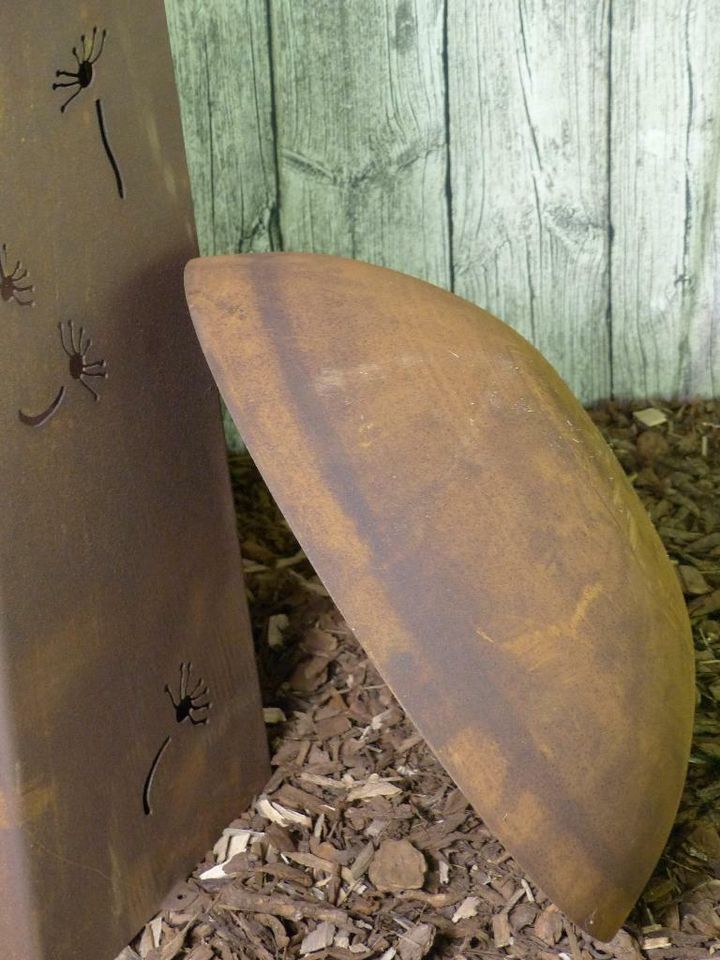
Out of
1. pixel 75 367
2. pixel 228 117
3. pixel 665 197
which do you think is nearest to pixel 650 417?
pixel 665 197

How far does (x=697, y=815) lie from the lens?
1.79 meters

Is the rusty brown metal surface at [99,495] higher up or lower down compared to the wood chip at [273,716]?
higher up

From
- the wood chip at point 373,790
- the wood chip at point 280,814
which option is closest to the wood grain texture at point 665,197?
the wood chip at point 373,790

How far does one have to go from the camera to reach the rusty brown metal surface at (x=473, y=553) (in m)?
1.33

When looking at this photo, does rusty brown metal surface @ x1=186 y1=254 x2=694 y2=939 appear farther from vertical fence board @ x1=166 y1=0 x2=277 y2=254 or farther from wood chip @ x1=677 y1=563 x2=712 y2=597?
vertical fence board @ x1=166 y1=0 x2=277 y2=254

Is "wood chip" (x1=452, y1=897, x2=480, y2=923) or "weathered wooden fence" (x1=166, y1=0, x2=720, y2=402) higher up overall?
"weathered wooden fence" (x1=166, y1=0, x2=720, y2=402)

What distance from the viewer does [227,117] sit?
2.40 m

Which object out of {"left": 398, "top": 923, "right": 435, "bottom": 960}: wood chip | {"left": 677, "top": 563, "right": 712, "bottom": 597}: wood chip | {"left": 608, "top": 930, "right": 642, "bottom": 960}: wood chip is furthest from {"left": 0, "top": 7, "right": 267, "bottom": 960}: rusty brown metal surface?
{"left": 677, "top": 563, "right": 712, "bottom": 597}: wood chip

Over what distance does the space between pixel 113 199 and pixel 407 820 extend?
3.27 ft

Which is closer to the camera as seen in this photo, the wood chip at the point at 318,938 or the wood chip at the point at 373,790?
the wood chip at the point at 318,938

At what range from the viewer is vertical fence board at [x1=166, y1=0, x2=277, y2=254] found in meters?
2.32

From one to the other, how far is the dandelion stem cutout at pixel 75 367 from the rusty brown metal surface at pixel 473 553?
0.14 metres

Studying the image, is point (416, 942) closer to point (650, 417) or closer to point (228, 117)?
point (650, 417)

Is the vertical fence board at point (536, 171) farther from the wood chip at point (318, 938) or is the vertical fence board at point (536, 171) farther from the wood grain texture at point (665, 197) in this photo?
the wood chip at point (318, 938)
